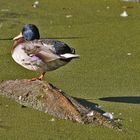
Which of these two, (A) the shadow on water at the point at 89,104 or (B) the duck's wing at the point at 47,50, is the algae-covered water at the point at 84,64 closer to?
(A) the shadow on water at the point at 89,104

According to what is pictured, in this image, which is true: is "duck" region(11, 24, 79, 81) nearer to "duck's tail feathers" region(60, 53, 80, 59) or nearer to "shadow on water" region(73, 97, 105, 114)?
"duck's tail feathers" region(60, 53, 80, 59)

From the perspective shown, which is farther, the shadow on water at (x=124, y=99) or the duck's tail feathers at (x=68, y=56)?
the shadow on water at (x=124, y=99)

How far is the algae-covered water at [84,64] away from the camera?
13.3 feet

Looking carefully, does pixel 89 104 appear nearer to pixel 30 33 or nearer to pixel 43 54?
pixel 43 54

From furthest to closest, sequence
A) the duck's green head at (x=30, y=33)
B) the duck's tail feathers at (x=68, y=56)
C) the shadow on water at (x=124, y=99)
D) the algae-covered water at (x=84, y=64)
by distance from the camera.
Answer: the shadow on water at (x=124, y=99) → the duck's green head at (x=30, y=33) → the duck's tail feathers at (x=68, y=56) → the algae-covered water at (x=84, y=64)

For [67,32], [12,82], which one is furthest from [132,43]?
[12,82]

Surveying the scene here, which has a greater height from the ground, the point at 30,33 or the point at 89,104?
the point at 30,33

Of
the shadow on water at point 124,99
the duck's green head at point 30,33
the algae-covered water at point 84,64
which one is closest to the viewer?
the algae-covered water at point 84,64

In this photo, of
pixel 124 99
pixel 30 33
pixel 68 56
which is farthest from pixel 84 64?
pixel 68 56

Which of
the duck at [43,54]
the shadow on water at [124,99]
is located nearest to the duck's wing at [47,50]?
the duck at [43,54]

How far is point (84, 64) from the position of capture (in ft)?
18.9

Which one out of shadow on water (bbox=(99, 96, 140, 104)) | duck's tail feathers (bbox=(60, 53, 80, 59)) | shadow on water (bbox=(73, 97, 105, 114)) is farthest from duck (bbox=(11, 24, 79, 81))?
shadow on water (bbox=(99, 96, 140, 104))

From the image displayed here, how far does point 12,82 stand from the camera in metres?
4.57

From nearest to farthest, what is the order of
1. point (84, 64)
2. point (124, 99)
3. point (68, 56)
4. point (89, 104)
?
point (68, 56) < point (89, 104) < point (124, 99) < point (84, 64)
